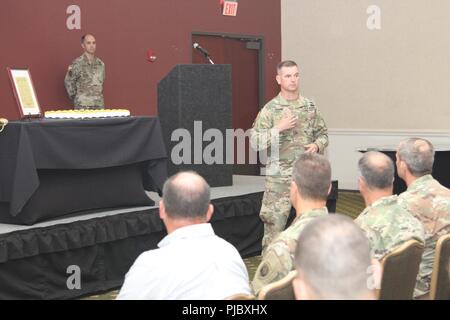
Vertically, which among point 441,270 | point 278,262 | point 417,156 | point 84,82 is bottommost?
point 441,270

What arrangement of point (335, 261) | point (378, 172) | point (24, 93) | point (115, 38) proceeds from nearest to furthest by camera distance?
point (335, 261)
point (378, 172)
point (24, 93)
point (115, 38)

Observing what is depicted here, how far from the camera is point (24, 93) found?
5355mm

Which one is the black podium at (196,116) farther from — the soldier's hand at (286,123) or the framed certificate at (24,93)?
the soldier's hand at (286,123)

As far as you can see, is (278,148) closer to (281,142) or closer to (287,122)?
(281,142)

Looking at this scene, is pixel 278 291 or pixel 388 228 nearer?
pixel 278 291

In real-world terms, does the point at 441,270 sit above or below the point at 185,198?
below

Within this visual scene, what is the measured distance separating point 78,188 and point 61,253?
22.3 inches

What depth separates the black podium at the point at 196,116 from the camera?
656 centimetres

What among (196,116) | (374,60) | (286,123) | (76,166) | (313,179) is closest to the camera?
(313,179)

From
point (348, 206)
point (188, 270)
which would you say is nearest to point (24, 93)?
point (188, 270)

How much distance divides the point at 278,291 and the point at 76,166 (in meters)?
3.23

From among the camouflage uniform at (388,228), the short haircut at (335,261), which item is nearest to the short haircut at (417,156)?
the camouflage uniform at (388,228)

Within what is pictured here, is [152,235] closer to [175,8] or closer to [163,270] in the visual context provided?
[163,270]

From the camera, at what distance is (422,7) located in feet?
32.2
